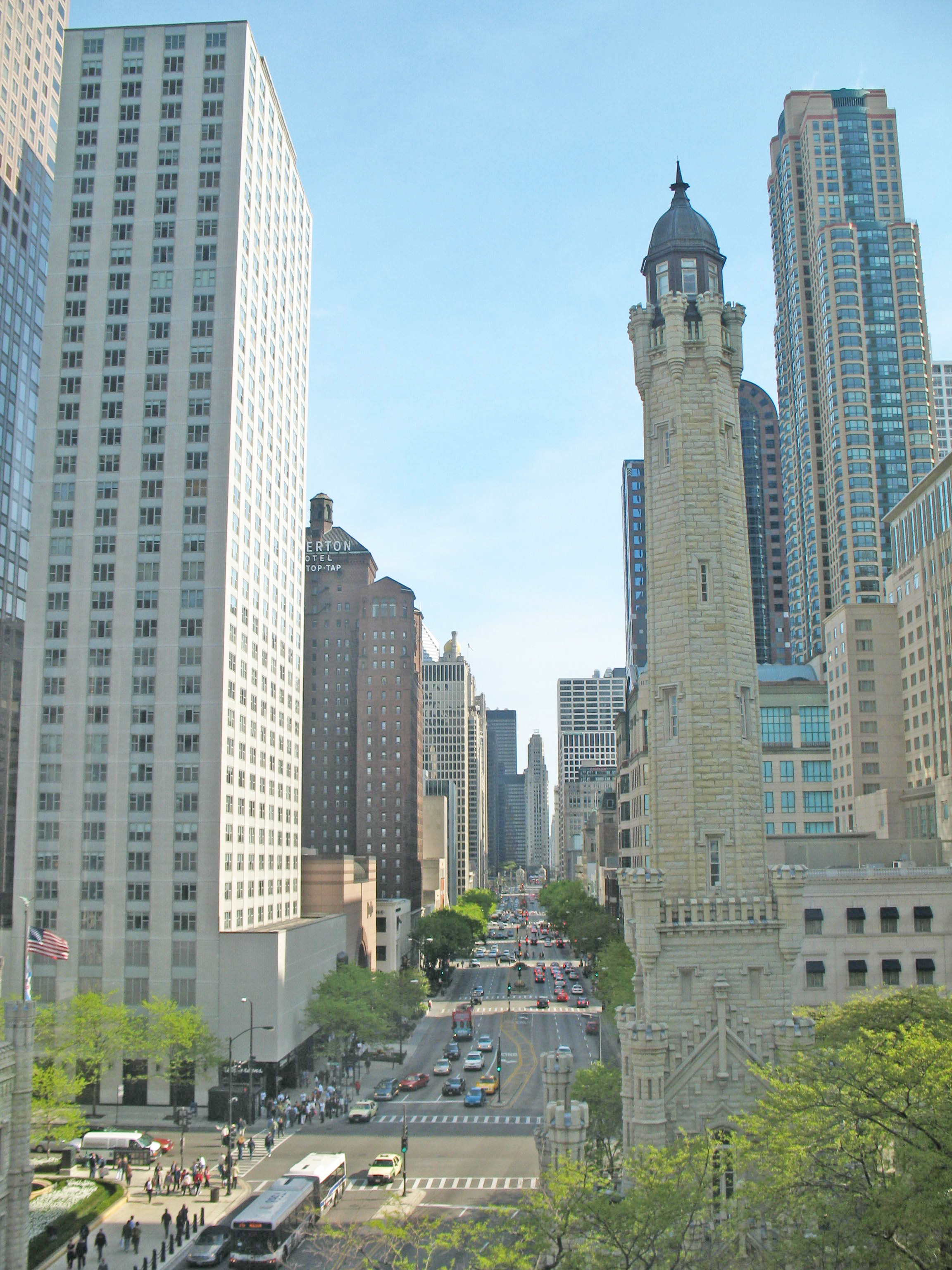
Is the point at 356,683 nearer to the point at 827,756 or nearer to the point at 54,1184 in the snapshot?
the point at 827,756

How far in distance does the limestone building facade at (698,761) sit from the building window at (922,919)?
1405 inches

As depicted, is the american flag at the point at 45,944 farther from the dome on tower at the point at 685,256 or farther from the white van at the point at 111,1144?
the dome on tower at the point at 685,256

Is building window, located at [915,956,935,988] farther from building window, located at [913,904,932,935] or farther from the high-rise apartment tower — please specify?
the high-rise apartment tower

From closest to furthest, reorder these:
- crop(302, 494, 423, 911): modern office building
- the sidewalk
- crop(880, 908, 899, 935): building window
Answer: the sidewalk
crop(880, 908, 899, 935): building window
crop(302, 494, 423, 911): modern office building

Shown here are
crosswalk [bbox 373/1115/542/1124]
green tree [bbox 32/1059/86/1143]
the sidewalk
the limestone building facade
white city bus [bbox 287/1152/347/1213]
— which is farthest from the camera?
crosswalk [bbox 373/1115/542/1124]

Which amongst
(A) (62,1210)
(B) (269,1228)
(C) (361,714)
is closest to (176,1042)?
(A) (62,1210)

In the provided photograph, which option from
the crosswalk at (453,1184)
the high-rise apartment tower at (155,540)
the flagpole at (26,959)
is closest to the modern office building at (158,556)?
the high-rise apartment tower at (155,540)

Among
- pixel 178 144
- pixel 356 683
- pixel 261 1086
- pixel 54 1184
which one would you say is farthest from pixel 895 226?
pixel 54 1184

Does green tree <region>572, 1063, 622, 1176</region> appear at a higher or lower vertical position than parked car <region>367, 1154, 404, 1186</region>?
higher

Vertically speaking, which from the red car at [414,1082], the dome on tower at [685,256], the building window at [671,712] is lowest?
the red car at [414,1082]

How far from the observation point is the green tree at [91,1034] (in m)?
67.4

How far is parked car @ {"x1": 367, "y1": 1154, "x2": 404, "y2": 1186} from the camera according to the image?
52156mm

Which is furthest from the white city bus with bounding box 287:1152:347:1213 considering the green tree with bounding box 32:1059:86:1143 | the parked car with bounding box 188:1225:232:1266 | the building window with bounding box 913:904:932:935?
the building window with bounding box 913:904:932:935

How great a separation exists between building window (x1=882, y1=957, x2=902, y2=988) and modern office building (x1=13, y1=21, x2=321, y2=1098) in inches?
1610
